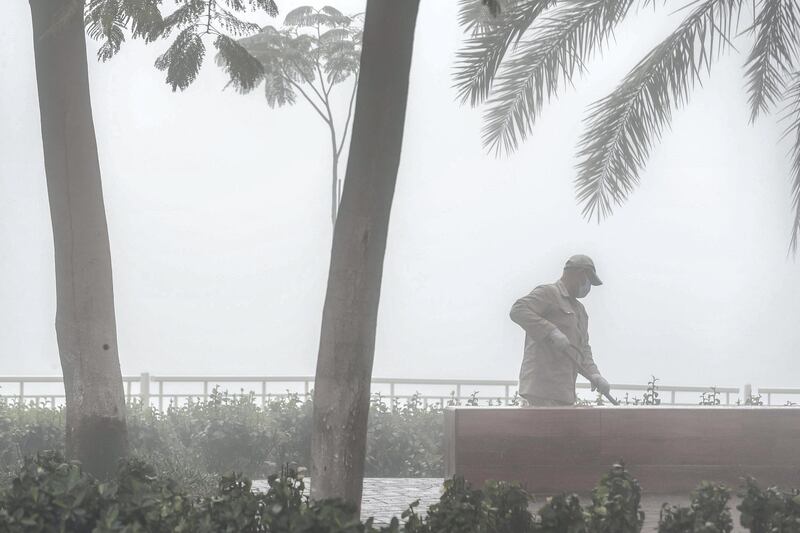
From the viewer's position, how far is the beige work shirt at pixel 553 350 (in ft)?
29.5

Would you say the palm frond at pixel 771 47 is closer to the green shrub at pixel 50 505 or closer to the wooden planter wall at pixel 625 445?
the wooden planter wall at pixel 625 445

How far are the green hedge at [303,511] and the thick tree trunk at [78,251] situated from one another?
2.84 meters

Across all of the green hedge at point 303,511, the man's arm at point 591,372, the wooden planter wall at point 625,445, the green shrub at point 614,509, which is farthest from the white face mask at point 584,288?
the green hedge at point 303,511

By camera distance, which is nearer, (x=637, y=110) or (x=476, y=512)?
(x=476, y=512)

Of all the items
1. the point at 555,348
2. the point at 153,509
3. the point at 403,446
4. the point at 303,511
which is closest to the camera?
the point at 303,511

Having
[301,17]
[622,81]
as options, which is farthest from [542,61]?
[301,17]

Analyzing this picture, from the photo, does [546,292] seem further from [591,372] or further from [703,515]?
[703,515]

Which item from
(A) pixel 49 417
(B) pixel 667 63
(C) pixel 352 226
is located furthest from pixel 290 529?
(A) pixel 49 417

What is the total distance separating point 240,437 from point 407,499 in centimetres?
345

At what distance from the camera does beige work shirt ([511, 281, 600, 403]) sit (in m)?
8.98

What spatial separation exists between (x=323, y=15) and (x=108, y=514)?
41.3 ft

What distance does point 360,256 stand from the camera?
19.6 feet

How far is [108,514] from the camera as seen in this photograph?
4488 mm

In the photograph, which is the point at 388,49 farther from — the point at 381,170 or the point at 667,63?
the point at 667,63
